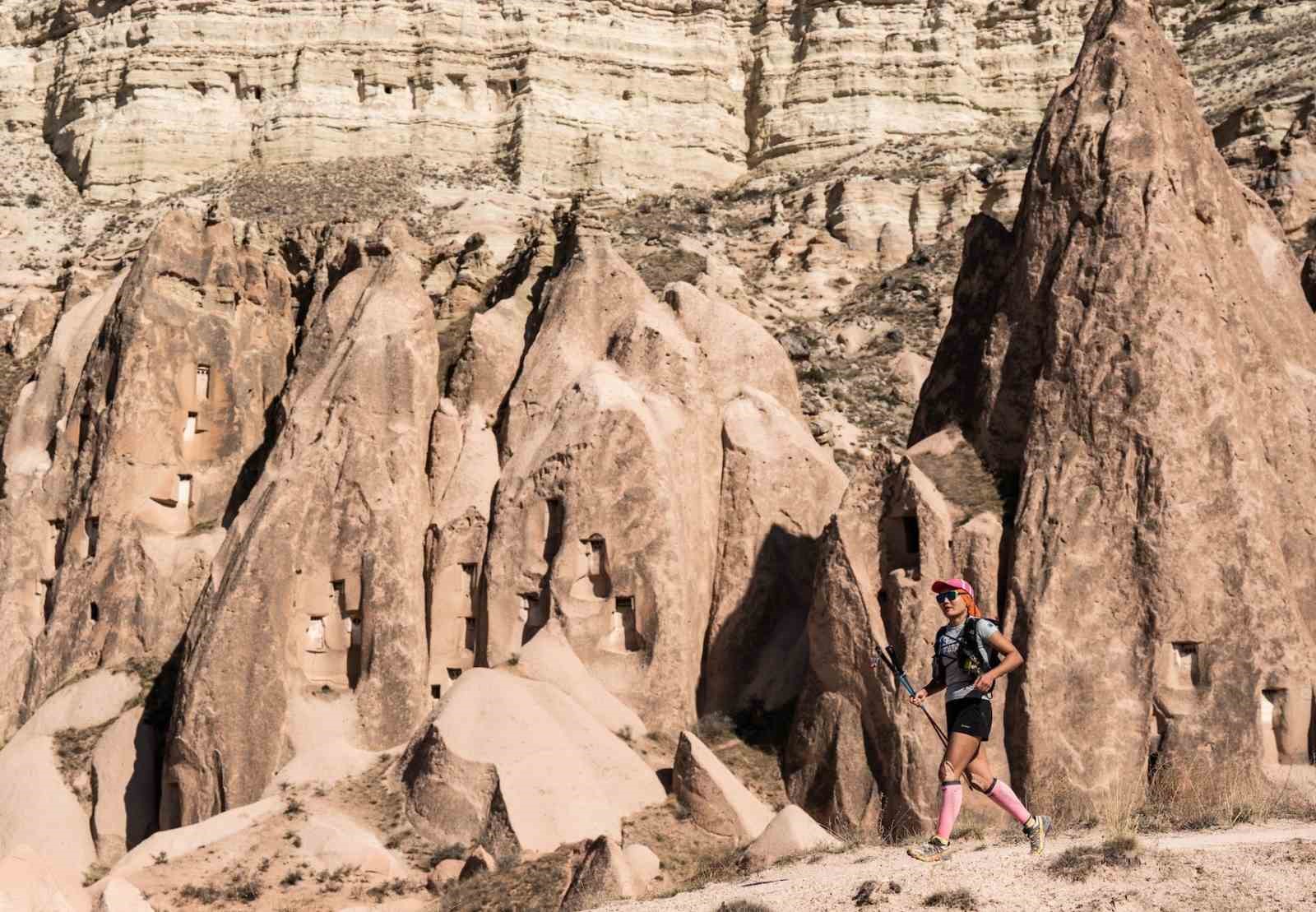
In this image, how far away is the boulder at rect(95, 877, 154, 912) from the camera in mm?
18922

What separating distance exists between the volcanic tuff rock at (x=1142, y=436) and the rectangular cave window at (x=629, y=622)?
5.94 meters

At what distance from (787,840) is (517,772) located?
6213 millimetres

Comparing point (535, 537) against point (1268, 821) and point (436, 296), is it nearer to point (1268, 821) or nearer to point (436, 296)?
point (436, 296)

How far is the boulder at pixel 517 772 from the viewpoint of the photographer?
23547 millimetres

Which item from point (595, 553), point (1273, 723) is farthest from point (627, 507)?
point (1273, 723)

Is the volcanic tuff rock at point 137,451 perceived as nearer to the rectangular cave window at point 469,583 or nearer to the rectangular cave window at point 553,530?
the rectangular cave window at point 469,583

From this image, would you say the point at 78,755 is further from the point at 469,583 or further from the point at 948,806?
the point at 948,806

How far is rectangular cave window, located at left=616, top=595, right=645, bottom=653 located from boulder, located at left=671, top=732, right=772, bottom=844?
9.82 feet

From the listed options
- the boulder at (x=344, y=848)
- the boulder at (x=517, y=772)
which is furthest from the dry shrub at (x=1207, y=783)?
the boulder at (x=344, y=848)

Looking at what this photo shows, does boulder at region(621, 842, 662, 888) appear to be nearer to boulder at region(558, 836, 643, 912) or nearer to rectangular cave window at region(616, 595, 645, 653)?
boulder at region(558, 836, 643, 912)

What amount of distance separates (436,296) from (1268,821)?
2462 centimetres

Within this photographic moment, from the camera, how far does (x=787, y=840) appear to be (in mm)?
18828

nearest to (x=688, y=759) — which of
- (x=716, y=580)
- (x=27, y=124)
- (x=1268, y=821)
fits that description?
(x=716, y=580)

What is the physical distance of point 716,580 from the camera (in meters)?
29.1
